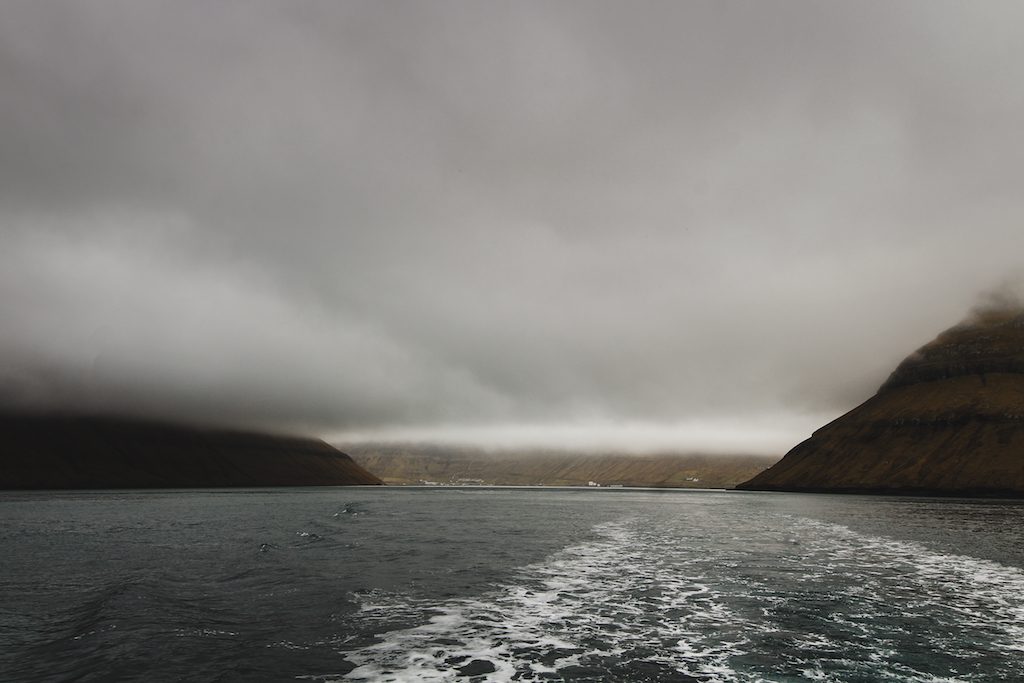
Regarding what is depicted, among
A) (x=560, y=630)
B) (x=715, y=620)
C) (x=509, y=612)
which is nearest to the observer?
(x=560, y=630)

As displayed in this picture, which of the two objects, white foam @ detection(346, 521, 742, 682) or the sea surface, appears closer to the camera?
the sea surface

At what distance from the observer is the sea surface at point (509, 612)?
1694cm

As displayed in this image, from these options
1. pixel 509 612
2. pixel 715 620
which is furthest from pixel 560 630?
pixel 715 620

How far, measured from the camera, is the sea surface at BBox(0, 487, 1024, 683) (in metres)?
16.9

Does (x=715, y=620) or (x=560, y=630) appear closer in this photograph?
(x=560, y=630)

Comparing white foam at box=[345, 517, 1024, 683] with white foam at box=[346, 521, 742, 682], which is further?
white foam at box=[346, 521, 742, 682]

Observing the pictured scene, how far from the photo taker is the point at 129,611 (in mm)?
24250

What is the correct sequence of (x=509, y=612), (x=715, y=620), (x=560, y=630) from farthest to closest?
1. (x=509, y=612)
2. (x=715, y=620)
3. (x=560, y=630)

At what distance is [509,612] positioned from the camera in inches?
957

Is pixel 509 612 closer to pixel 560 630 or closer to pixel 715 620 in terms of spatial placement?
pixel 560 630

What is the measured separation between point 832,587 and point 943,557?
65.7 feet

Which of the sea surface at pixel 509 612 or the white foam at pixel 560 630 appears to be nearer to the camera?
the sea surface at pixel 509 612

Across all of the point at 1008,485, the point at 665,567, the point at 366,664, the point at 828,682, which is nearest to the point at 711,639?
the point at 828,682

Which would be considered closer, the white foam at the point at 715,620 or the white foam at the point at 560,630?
the white foam at the point at 715,620
